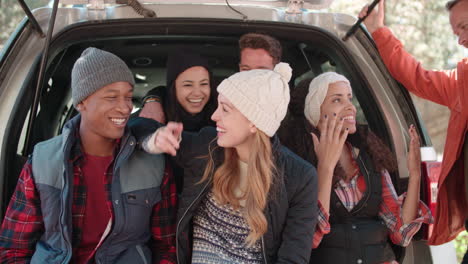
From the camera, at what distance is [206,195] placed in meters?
2.16

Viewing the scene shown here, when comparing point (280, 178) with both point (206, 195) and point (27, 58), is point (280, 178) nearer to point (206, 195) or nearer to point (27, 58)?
point (206, 195)

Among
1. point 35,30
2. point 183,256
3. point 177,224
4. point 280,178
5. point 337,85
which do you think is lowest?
point 183,256

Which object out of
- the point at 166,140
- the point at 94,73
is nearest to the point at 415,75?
the point at 166,140

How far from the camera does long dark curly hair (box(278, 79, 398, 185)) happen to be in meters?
2.36

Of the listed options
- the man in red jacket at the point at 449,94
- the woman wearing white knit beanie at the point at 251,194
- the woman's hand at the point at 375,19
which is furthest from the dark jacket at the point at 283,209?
the woman's hand at the point at 375,19

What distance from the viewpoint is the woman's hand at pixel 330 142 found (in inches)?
89.4

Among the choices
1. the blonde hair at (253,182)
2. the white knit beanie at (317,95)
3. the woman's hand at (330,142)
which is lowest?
the blonde hair at (253,182)

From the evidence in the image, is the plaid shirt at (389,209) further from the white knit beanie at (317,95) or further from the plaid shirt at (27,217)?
the plaid shirt at (27,217)

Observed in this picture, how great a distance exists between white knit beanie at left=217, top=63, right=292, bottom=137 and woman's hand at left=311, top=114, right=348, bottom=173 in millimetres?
276

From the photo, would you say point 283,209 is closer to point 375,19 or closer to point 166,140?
point 166,140

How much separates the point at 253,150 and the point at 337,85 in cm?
57

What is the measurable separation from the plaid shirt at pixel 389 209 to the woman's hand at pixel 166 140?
2.17 feet

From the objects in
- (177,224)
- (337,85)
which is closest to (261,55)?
(337,85)

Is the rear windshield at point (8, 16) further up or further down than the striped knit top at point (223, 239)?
further up
